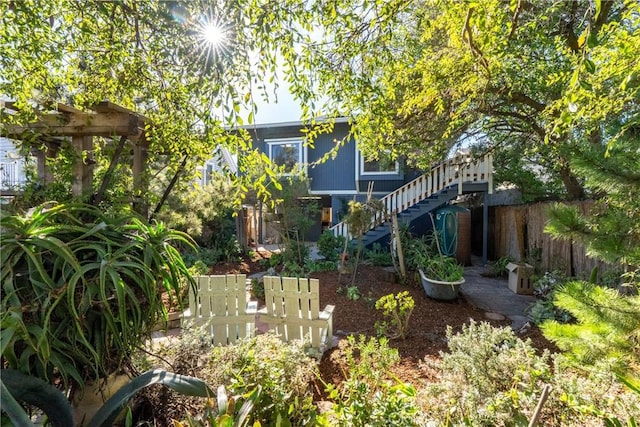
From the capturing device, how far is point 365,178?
435 inches

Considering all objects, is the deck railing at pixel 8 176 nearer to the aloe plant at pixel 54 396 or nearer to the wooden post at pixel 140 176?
the wooden post at pixel 140 176

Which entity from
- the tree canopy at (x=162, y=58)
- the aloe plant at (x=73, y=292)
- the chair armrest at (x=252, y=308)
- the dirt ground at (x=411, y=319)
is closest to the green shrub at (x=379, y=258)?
the dirt ground at (x=411, y=319)

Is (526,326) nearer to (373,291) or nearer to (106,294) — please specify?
(373,291)

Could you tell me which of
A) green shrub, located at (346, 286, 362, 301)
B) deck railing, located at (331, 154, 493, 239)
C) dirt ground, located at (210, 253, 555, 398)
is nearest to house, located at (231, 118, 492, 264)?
deck railing, located at (331, 154, 493, 239)

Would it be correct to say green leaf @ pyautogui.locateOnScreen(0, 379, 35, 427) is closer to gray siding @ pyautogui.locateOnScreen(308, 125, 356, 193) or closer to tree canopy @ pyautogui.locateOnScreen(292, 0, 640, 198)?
tree canopy @ pyautogui.locateOnScreen(292, 0, 640, 198)

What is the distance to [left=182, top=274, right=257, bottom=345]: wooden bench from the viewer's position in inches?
137

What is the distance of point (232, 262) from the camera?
8.60 meters

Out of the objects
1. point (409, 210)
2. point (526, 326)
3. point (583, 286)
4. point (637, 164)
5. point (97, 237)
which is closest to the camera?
point (97, 237)

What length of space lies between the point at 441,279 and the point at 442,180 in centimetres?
409

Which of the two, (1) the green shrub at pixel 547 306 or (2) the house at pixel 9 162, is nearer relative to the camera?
(2) the house at pixel 9 162

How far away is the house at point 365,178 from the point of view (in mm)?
8523

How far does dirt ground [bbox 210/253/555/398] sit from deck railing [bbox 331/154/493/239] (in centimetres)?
197

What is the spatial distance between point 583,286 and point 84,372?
8.81 ft

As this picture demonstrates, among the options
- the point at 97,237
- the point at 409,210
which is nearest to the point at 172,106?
the point at 97,237
